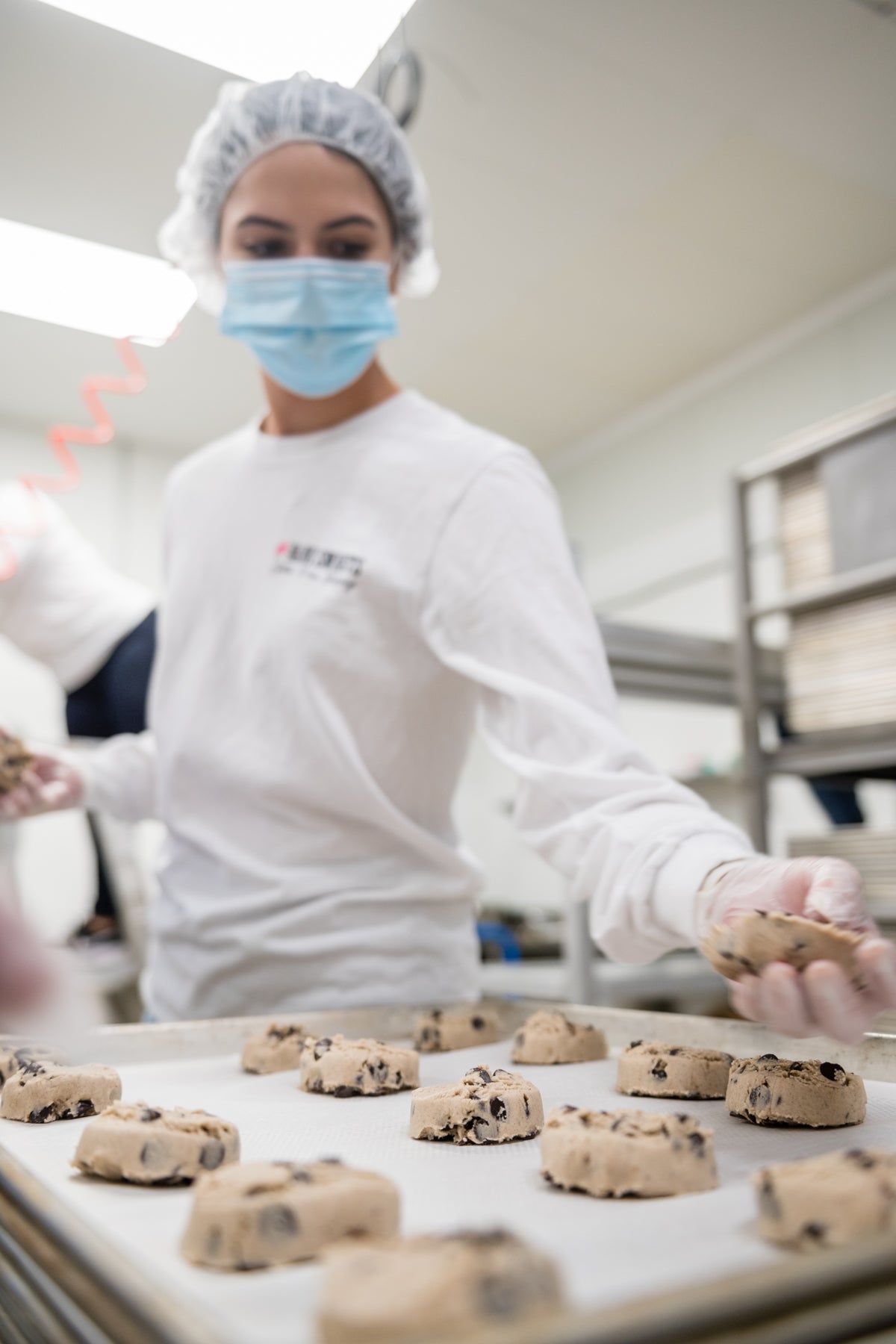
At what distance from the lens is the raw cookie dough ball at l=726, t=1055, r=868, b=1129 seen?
0.76 m

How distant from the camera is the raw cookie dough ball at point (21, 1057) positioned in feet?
2.85

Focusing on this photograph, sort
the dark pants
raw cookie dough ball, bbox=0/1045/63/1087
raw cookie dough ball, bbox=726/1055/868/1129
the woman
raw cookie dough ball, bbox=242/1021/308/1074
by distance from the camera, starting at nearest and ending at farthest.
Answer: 1. raw cookie dough ball, bbox=726/1055/868/1129
2. raw cookie dough ball, bbox=0/1045/63/1087
3. raw cookie dough ball, bbox=242/1021/308/1074
4. the woman
5. the dark pants

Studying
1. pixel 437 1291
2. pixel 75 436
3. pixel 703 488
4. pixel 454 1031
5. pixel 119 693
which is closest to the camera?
pixel 437 1291

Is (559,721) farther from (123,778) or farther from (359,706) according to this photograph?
(123,778)

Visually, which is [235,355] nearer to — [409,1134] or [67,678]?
[67,678]

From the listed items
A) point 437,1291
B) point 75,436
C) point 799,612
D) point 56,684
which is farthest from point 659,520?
point 437,1291

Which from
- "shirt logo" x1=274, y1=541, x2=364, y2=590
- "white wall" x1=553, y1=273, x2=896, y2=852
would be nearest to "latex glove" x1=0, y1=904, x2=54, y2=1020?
"shirt logo" x1=274, y1=541, x2=364, y2=590

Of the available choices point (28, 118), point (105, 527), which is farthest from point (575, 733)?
point (105, 527)

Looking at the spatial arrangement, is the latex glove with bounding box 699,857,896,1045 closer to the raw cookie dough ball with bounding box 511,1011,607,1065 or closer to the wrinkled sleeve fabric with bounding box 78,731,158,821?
the raw cookie dough ball with bounding box 511,1011,607,1065

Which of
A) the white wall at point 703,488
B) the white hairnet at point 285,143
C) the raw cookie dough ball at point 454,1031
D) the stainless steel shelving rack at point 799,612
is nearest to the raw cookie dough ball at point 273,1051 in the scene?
the raw cookie dough ball at point 454,1031

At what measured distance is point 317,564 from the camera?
141cm

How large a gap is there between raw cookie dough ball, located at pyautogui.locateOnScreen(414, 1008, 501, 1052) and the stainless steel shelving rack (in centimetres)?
171

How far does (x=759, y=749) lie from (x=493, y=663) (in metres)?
1.93

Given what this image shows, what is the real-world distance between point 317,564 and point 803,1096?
0.90 metres
